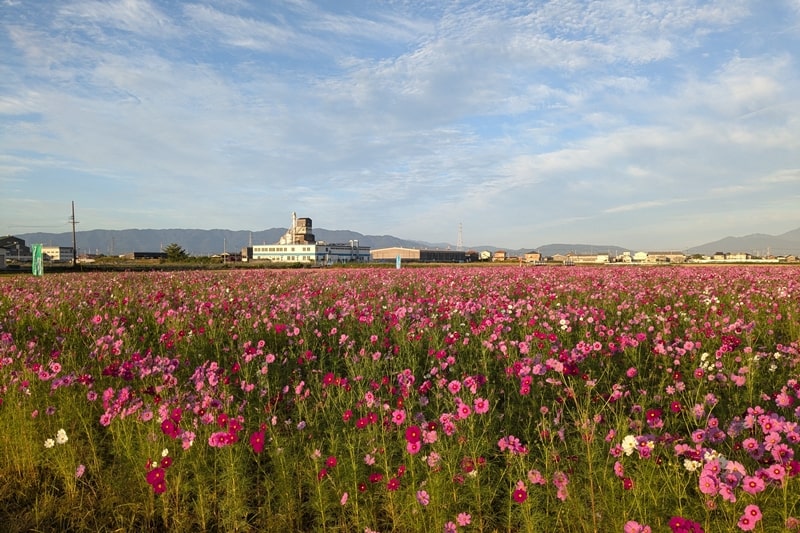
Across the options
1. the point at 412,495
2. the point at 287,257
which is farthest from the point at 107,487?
the point at 287,257

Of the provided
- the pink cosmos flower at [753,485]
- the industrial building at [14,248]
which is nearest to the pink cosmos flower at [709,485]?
the pink cosmos flower at [753,485]

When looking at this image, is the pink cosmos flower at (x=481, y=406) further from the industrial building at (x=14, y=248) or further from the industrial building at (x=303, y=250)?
the industrial building at (x=14, y=248)

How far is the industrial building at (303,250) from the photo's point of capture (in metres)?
128

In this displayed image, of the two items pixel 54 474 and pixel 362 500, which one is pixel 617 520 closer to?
pixel 362 500

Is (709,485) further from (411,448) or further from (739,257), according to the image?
(739,257)

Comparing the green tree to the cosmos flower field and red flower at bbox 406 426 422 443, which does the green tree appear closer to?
the cosmos flower field

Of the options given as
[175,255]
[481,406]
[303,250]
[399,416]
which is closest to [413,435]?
[399,416]

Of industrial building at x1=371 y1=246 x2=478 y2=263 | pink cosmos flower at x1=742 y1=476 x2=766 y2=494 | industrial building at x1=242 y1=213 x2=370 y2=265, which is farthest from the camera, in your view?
industrial building at x1=371 y1=246 x2=478 y2=263

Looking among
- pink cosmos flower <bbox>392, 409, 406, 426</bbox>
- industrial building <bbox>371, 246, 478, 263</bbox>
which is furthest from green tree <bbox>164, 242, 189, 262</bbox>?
pink cosmos flower <bbox>392, 409, 406, 426</bbox>

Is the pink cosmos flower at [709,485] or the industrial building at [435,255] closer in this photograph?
the pink cosmos flower at [709,485]

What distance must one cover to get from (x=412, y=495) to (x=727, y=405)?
9.57ft

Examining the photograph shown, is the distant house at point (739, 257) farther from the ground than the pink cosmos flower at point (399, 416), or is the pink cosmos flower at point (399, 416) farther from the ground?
the pink cosmos flower at point (399, 416)

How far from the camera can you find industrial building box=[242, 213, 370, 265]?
12850 centimetres

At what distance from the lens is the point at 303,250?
425ft
